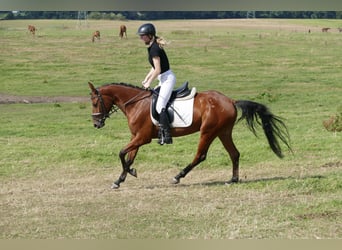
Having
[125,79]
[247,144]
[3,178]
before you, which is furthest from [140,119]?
[125,79]

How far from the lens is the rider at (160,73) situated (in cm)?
764

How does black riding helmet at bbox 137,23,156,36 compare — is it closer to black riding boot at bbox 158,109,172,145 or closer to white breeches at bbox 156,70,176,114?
white breeches at bbox 156,70,176,114

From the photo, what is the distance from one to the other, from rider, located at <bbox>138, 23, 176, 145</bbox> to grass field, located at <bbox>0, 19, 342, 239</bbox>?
0.35 m

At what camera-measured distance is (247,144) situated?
1227 centimetres

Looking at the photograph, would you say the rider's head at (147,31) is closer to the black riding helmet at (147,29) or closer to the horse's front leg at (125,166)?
the black riding helmet at (147,29)

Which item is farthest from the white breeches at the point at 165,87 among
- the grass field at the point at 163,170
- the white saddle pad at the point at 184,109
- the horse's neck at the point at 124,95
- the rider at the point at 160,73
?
the grass field at the point at 163,170

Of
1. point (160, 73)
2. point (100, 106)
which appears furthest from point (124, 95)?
point (160, 73)

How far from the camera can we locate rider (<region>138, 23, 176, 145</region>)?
7637 millimetres

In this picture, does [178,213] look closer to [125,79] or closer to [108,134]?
[108,134]

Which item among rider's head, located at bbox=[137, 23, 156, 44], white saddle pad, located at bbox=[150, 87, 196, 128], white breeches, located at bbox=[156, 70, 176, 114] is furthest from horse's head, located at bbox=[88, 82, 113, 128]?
rider's head, located at bbox=[137, 23, 156, 44]

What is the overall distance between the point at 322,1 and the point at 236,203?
5.58 meters

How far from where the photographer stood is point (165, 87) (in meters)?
8.58

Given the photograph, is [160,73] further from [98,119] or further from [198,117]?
[98,119]

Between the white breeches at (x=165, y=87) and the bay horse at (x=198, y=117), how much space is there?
30 cm
